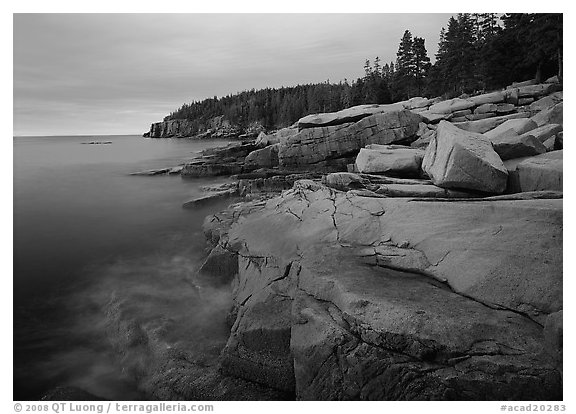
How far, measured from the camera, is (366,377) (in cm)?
290

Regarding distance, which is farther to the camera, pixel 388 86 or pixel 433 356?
pixel 388 86

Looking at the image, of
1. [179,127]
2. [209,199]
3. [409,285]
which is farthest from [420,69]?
[179,127]

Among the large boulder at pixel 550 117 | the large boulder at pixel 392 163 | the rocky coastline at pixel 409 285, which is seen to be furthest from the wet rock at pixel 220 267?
the large boulder at pixel 550 117

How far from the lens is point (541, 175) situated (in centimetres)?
460

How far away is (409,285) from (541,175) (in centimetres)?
278

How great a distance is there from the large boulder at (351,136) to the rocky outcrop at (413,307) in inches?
440

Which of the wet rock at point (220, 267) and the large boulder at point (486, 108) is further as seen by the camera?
the large boulder at point (486, 108)

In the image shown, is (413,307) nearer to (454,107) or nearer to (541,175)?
(541,175)

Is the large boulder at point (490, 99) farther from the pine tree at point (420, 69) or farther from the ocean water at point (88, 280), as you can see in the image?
the ocean water at point (88, 280)

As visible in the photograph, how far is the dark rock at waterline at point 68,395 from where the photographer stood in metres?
3.84
